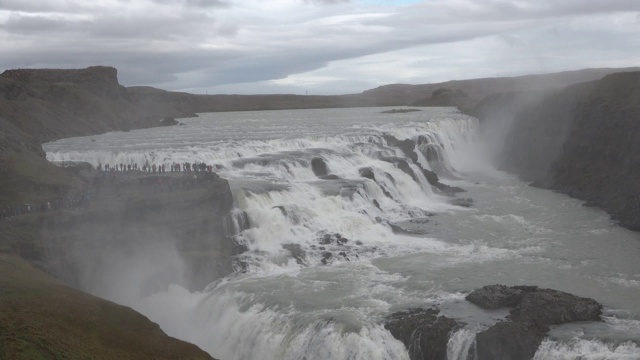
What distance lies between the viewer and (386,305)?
795 inches

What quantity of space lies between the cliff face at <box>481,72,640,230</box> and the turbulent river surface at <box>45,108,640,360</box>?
4.63ft

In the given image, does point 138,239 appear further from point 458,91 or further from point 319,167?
point 458,91

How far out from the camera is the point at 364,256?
2677 centimetres

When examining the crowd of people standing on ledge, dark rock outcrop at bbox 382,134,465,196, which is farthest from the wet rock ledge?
dark rock outcrop at bbox 382,134,465,196

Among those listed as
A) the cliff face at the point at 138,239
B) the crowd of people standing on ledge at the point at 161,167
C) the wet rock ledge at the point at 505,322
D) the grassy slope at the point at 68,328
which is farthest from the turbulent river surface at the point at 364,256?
the grassy slope at the point at 68,328

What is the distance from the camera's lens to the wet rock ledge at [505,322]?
16.6 metres

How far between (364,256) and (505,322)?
10027 millimetres

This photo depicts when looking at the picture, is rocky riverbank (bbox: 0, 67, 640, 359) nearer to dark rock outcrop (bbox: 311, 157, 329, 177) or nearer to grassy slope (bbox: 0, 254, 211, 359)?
grassy slope (bbox: 0, 254, 211, 359)

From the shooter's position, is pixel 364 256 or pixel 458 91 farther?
pixel 458 91

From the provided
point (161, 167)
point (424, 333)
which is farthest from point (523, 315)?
point (161, 167)

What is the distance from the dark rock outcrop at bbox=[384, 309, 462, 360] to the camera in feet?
56.7

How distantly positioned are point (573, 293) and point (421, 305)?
503 cm

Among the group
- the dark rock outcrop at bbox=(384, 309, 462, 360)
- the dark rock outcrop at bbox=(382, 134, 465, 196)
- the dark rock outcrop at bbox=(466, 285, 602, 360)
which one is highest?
the dark rock outcrop at bbox=(382, 134, 465, 196)

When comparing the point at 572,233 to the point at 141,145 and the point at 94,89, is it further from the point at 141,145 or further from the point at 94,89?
the point at 94,89
